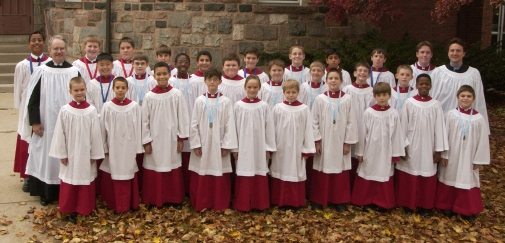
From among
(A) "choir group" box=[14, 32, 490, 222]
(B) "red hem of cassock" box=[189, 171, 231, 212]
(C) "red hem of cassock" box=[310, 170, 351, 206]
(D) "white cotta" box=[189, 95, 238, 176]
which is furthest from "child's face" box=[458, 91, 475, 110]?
(B) "red hem of cassock" box=[189, 171, 231, 212]

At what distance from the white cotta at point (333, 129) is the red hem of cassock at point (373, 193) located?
0.34 meters

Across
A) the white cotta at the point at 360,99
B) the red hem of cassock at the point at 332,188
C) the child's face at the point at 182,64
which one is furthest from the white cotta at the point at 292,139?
the child's face at the point at 182,64

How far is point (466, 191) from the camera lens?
20.3 ft

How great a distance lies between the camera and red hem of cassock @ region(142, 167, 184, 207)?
6172 mm

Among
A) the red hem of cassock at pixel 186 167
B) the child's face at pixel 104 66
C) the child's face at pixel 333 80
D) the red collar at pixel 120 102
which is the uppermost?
the child's face at pixel 104 66

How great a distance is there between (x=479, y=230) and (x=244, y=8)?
5.86m

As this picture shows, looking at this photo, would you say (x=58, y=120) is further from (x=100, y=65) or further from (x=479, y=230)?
(x=479, y=230)

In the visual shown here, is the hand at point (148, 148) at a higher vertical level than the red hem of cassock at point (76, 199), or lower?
higher

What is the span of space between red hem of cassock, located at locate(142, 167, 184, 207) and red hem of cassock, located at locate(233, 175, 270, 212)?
2.17 ft

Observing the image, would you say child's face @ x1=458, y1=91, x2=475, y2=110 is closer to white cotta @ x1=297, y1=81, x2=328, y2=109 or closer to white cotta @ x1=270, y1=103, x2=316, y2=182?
white cotta @ x1=297, y1=81, x2=328, y2=109

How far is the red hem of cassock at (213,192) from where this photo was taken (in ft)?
20.3

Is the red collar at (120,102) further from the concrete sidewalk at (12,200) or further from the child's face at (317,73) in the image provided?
the child's face at (317,73)

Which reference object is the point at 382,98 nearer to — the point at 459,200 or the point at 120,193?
the point at 459,200

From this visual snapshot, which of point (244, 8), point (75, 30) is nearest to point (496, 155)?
point (244, 8)
